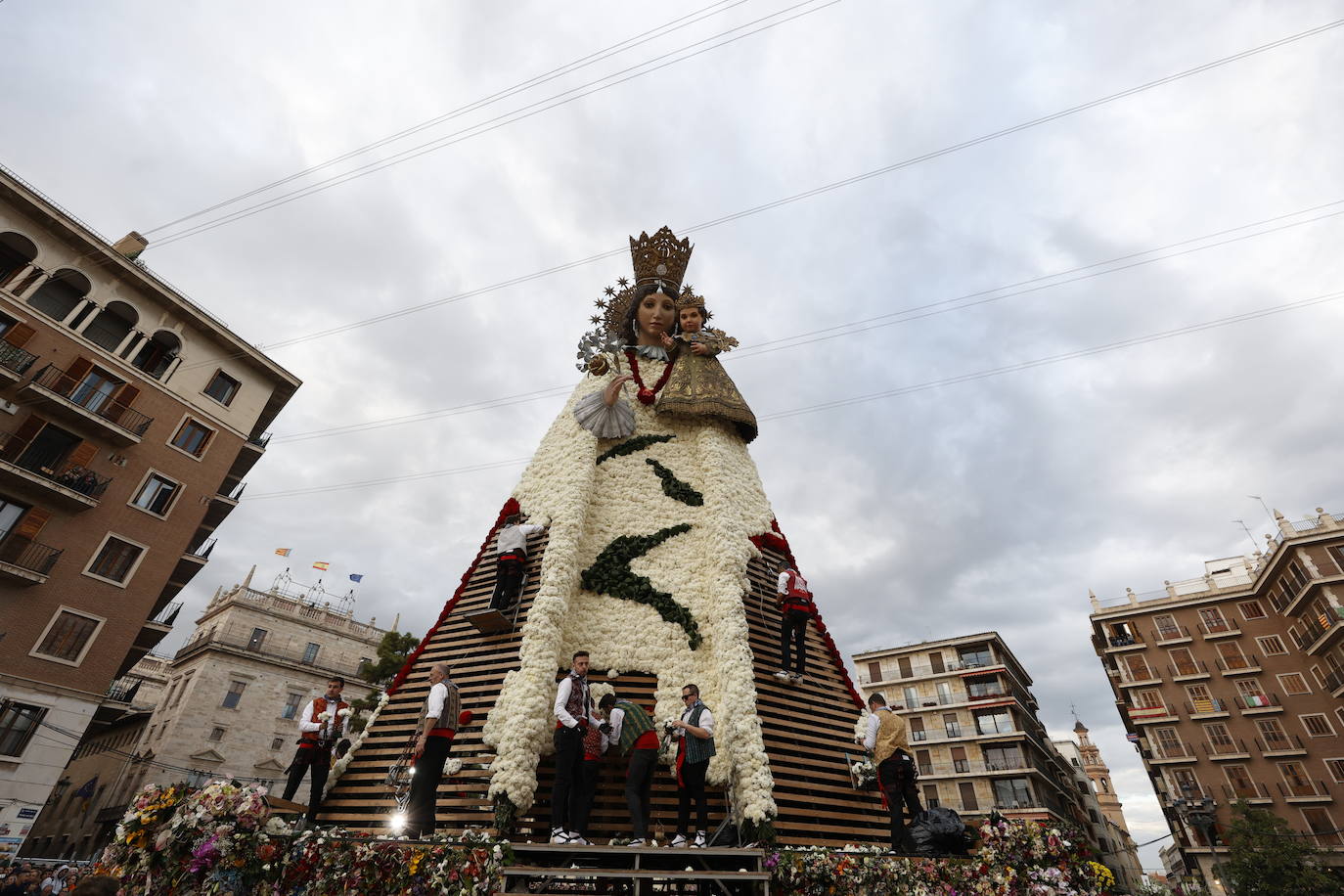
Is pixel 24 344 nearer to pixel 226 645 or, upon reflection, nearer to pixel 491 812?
pixel 226 645

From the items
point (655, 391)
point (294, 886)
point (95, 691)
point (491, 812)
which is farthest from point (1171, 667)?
point (95, 691)

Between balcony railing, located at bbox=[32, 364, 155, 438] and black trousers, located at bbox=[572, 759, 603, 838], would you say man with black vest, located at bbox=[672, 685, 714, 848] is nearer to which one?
black trousers, located at bbox=[572, 759, 603, 838]

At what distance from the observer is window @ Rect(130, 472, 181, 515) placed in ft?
74.6

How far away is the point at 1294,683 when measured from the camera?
39188 mm

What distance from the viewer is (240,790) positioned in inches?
265

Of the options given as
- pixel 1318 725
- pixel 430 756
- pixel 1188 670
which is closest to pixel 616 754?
pixel 430 756

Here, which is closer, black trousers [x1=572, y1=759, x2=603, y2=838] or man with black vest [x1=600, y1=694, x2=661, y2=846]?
man with black vest [x1=600, y1=694, x2=661, y2=846]

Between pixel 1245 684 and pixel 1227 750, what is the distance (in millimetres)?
4593

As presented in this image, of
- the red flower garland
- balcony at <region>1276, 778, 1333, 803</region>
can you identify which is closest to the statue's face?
the red flower garland

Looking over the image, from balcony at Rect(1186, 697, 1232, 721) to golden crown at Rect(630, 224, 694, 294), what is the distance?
4784 cm

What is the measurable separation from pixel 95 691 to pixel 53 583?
A: 147 inches

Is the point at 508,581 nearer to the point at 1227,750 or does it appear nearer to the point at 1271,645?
the point at 1227,750

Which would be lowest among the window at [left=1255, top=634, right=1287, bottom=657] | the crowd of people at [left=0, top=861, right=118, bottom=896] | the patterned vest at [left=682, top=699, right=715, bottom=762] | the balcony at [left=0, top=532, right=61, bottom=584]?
the crowd of people at [left=0, top=861, right=118, bottom=896]

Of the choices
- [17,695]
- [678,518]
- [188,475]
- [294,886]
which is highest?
[188,475]
